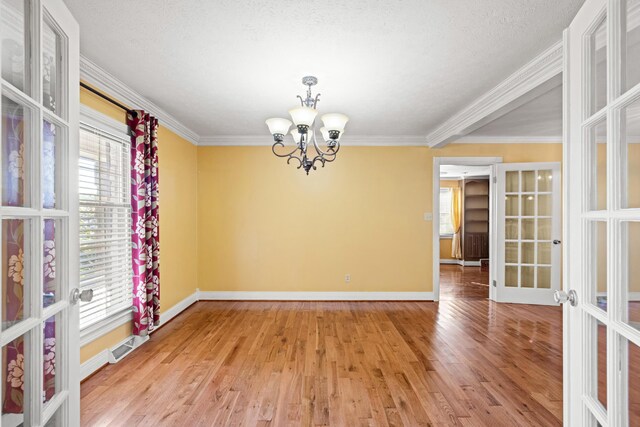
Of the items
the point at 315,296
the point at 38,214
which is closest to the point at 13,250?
the point at 38,214

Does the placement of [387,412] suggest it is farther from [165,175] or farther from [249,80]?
[165,175]

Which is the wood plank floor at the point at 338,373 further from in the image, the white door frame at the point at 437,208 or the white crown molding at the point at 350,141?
the white crown molding at the point at 350,141

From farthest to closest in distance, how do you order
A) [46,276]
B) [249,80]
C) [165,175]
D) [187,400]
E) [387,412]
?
[165,175] → [249,80] → [187,400] → [387,412] → [46,276]

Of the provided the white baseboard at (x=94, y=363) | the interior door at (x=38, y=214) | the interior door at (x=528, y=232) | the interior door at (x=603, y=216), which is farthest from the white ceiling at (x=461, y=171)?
the interior door at (x=38, y=214)

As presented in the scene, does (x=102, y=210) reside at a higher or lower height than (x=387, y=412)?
higher

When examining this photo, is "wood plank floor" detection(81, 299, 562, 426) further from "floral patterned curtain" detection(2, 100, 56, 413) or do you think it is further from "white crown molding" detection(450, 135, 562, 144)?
"white crown molding" detection(450, 135, 562, 144)

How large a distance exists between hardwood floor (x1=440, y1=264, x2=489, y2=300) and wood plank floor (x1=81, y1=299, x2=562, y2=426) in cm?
115

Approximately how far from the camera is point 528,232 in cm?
493

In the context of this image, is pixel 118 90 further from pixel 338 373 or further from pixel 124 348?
pixel 338 373

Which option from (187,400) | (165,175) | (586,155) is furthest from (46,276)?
(165,175)

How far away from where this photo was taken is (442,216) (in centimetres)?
918

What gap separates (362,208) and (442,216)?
16.2 feet

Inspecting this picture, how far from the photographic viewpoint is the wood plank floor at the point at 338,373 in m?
2.17

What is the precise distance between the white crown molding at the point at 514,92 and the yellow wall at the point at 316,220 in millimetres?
1238
